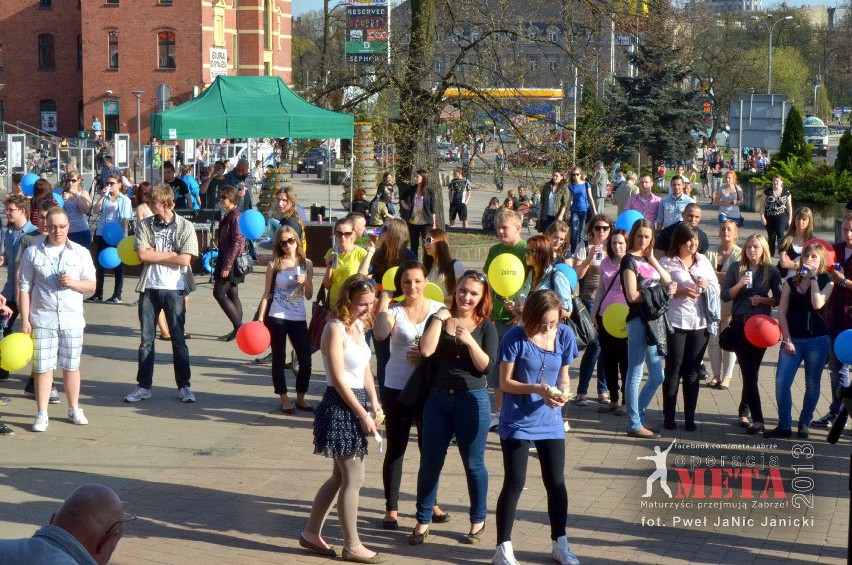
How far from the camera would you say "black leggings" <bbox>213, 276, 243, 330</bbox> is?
12.0 metres

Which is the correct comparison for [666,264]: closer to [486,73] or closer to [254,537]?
[254,537]

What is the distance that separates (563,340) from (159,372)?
609cm

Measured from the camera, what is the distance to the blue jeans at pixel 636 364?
28.9 ft

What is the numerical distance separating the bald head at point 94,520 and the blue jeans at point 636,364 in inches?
250

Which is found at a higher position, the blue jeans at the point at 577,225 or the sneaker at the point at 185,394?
the blue jeans at the point at 577,225

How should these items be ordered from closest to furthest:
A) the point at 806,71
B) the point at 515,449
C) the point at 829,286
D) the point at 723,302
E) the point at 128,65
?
the point at 515,449, the point at 829,286, the point at 723,302, the point at 128,65, the point at 806,71

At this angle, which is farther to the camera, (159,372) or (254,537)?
(159,372)

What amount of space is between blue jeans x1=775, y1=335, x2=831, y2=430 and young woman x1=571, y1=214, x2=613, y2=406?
65.0 inches

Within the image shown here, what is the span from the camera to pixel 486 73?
811 inches

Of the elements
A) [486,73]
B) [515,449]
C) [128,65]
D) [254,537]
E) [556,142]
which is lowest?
[254,537]

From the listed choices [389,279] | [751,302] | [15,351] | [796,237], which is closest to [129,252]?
[15,351]

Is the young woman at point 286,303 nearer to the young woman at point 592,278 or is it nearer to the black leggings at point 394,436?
the young woman at point 592,278

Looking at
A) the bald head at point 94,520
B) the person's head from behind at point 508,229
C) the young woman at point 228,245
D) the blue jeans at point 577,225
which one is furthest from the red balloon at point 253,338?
the blue jeans at point 577,225

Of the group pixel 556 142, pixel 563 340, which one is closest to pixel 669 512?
pixel 563 340
